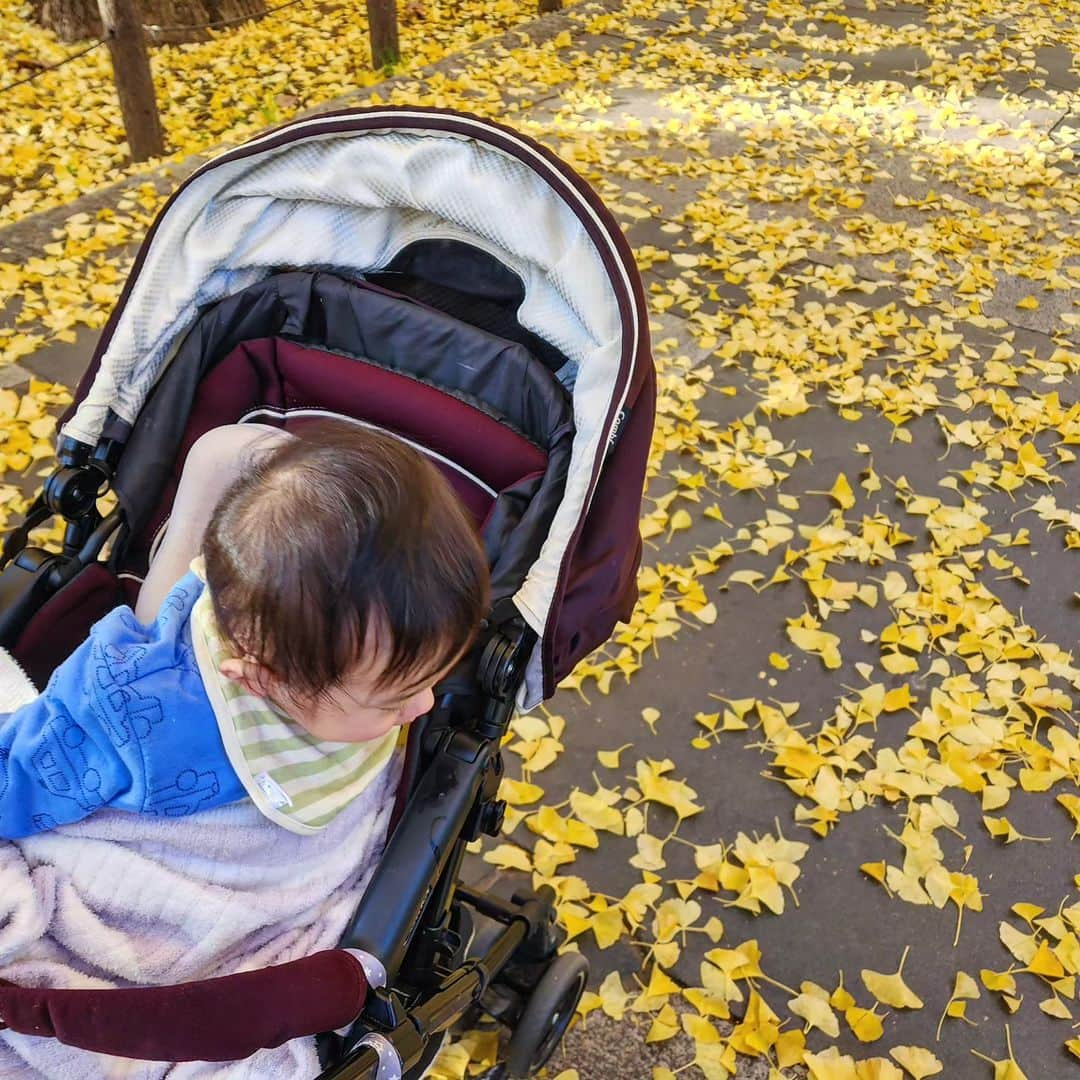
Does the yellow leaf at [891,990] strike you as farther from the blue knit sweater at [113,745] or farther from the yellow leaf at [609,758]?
the blue knit sweater at [113,745]

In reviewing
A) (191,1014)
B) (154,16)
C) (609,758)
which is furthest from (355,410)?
(154,16)

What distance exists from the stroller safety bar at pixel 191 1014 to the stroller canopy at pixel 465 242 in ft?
1.70

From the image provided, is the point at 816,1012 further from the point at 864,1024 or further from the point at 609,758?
the point at 609,758

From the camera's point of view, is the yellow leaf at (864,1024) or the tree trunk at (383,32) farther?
the tree trunk at (383,32)

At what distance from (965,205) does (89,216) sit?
13.2ft

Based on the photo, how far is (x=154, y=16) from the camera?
19.9 feet

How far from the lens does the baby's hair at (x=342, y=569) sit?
1059 mm

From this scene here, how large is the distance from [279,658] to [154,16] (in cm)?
625

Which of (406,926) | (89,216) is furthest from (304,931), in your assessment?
(89,216)

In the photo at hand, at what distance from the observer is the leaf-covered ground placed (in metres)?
2.12

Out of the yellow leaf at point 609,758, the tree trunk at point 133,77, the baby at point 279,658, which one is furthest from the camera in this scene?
the tree trunk at point 133,77

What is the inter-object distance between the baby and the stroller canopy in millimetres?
288

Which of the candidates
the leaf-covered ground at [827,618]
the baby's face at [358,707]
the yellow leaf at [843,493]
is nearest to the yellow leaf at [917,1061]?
the leaf-covered ground at [827,618]

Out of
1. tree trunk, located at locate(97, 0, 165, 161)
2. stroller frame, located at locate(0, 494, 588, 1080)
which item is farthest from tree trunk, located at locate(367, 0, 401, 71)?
stroller frame, located at locate(0, 494, 588, 1080)
